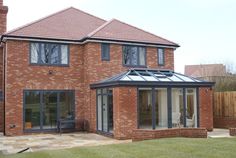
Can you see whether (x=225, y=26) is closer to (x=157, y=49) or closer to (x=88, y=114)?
(x=157, y=49)

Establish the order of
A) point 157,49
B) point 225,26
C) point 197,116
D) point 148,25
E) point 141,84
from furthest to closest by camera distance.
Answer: point 148,25, point 225,26, point 157,49, point 197,116, point 141,84

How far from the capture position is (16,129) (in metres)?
19.7

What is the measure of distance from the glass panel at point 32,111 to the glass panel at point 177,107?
7733 mm

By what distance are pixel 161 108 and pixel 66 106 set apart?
5958mm

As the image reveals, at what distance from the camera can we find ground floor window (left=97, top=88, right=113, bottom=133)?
61.5 ft

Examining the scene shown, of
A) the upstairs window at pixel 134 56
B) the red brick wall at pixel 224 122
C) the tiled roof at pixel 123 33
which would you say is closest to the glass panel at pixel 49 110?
the tiled roof at pixel 123 33

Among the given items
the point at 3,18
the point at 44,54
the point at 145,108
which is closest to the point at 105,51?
the point at 44,54

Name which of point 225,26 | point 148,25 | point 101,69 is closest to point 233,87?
point 225,26

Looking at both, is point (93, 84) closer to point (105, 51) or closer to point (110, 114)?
point (105, 51)

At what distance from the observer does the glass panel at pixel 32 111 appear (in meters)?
20.1

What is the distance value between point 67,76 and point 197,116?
7.99m

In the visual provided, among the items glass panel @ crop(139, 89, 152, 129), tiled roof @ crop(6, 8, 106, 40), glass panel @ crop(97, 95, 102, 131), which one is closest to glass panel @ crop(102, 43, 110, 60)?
tiled roof @ crop(6, 8, 106, 40)

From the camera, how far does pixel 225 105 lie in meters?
21.6

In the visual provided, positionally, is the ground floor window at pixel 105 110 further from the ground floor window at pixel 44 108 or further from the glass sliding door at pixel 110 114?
the ground floor window at pixel 44 108
